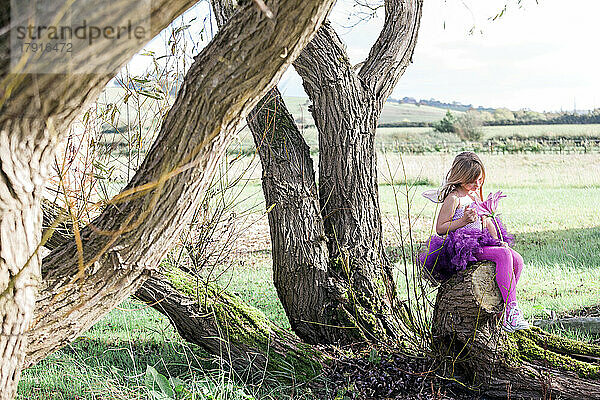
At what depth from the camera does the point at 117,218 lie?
1.82m

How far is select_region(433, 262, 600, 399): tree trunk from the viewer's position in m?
3.01

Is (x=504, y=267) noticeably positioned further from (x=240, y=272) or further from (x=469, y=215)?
(x=240, y=272)

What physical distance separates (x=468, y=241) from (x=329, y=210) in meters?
0.98

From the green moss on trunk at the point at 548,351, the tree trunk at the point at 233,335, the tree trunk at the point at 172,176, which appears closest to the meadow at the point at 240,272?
the tree trunk at the point at 233,335

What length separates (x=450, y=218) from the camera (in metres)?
3.40

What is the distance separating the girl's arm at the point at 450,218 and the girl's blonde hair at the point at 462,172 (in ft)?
0.28

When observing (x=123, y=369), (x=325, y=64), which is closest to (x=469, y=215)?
(x=325, y=64)

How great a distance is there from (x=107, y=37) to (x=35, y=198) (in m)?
0.54

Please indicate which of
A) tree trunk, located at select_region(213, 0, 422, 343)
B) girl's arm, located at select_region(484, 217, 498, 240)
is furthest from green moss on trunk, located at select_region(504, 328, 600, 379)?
tree trunk, located at select_region(213, 0, 422, 343)

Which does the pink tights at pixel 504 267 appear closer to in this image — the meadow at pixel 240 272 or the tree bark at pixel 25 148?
the meadow at pixel 240 272

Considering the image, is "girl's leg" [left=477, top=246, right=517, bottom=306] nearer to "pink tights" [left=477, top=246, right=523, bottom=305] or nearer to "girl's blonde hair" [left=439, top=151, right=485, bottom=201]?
"pink tights" [left=477, top=246, right=523, bottom=305]

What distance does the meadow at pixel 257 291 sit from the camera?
10.6ft

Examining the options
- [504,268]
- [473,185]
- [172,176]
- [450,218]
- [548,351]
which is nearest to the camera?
[172,176]

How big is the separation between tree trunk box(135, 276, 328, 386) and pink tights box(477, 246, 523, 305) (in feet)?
3.75
